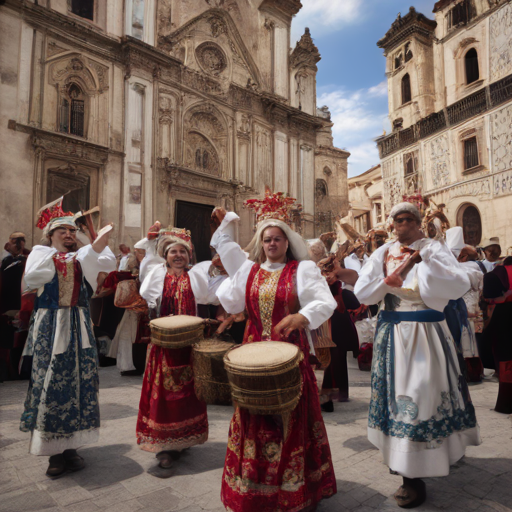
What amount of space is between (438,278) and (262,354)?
1291mm

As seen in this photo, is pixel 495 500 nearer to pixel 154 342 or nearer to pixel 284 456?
pixel 284 456

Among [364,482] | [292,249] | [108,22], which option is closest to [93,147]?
[108,22]

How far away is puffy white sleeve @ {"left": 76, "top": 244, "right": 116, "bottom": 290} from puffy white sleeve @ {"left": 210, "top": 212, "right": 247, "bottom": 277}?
95cm

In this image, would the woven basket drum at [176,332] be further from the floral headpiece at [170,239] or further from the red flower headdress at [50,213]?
the red flower headdress at [50,213]

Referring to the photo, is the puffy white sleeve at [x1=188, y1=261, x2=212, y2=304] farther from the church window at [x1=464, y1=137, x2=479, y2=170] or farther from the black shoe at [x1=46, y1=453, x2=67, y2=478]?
the church window at [x1=464, y1=137, x2=479, y2=170]

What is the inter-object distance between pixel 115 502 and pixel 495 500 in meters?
2.51

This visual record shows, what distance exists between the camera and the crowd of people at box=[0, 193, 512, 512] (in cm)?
230

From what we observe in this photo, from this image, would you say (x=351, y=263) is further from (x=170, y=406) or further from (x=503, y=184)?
(x=503, y=184)

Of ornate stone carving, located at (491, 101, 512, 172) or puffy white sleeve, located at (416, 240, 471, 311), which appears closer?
puffy white sleeve, located at (416, 240, 471, 311)

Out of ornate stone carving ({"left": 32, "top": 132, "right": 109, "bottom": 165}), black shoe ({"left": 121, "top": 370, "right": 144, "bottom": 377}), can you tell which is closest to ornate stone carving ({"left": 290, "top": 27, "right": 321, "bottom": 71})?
ornate stone carving ({"left": 32, "top": 132, "right": 109, "bottom": 165})

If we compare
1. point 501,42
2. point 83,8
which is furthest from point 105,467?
point 501,42

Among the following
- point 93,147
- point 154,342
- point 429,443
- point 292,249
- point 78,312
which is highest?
point 93,147

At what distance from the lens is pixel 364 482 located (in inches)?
112

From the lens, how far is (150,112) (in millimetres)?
12680
